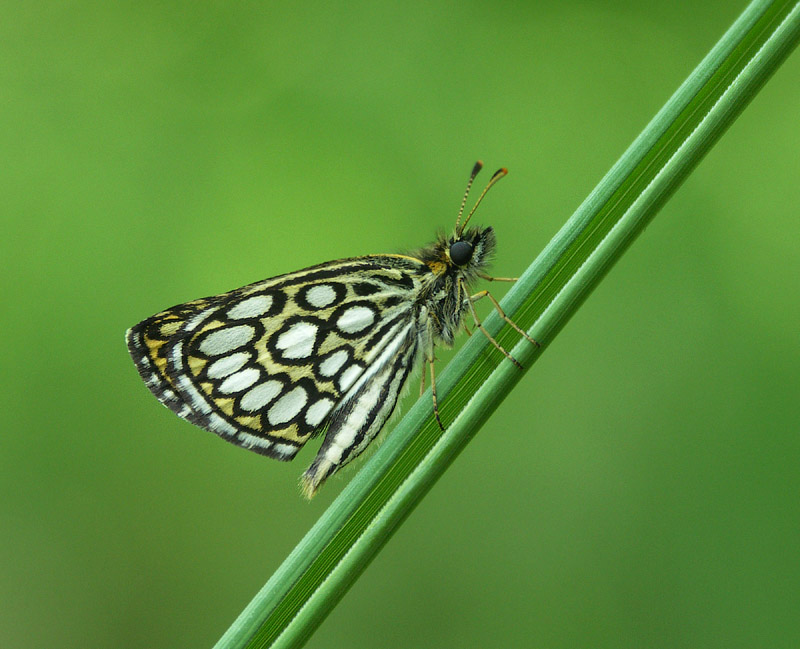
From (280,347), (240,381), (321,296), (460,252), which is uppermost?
(460,252)

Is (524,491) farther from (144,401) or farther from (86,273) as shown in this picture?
(86,273)

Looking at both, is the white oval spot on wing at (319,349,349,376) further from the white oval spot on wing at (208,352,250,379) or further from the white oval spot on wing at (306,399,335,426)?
the white oval spot on wing at (208,352,250,379)

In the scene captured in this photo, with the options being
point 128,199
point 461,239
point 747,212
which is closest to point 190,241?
point 128,199

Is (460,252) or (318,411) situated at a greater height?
(460,252)

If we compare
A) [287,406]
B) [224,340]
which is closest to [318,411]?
[287,406]

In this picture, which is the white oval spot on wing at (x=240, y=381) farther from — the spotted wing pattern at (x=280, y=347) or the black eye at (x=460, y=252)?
the black eye at (x=460, y=252)

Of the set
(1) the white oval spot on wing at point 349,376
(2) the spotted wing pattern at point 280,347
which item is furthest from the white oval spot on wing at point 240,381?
(1) the white oval spot on wing at point 349,376

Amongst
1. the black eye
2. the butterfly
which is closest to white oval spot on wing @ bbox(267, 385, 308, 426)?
the butterfly

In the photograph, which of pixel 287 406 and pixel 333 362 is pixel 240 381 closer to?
pixel 287 406
